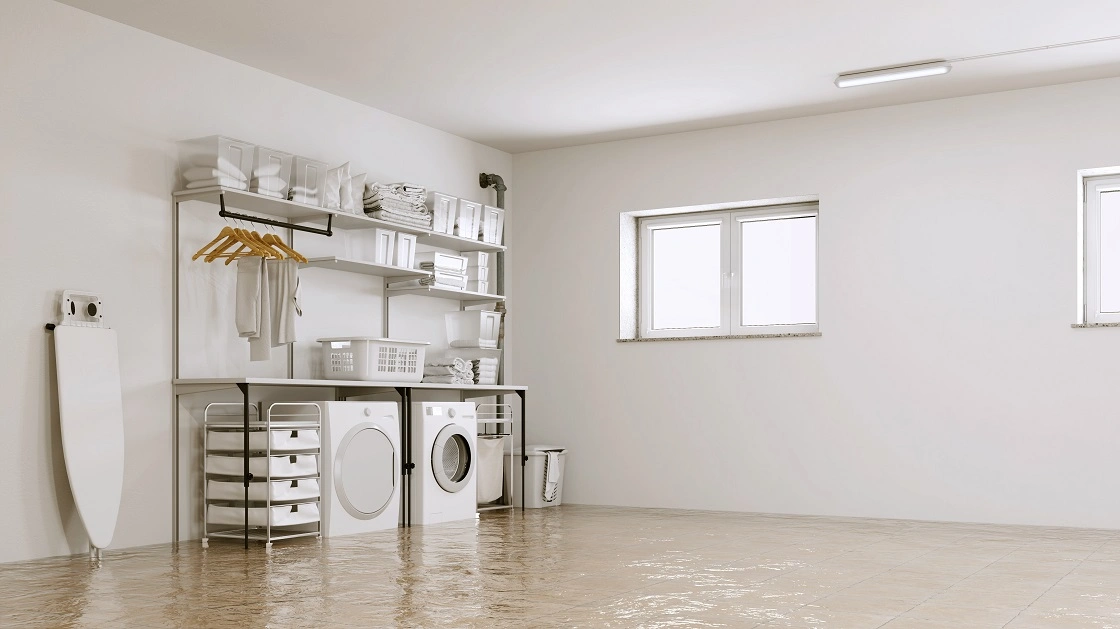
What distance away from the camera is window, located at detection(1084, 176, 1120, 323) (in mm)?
6336

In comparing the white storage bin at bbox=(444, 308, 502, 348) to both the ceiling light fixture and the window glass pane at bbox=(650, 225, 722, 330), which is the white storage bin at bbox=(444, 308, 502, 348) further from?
the ceiling light fixture

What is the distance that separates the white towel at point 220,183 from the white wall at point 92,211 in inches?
6.1

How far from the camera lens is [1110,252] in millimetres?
6379

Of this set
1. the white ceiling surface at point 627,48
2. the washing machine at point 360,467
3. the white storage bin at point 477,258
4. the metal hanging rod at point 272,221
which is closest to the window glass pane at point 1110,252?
the white ceiling surface at point 627,48

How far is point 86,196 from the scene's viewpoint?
500cm

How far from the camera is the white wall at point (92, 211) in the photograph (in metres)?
4.68

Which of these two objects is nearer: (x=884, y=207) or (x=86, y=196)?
(x=86, y=196)

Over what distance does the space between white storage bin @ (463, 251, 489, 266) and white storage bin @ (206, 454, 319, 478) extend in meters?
2.33

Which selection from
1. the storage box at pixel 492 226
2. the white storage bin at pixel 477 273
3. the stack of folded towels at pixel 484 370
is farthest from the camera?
the white storage bin at pixel 477 273

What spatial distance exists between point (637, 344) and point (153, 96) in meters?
3.70

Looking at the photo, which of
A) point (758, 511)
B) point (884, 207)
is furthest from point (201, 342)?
point (884, 207)

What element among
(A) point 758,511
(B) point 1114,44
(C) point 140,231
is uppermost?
(B) point 1114,44

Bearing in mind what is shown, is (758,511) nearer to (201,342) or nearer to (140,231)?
(201,342)

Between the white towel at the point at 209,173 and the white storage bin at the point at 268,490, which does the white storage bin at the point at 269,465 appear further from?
the white towel at the point at 209,173
